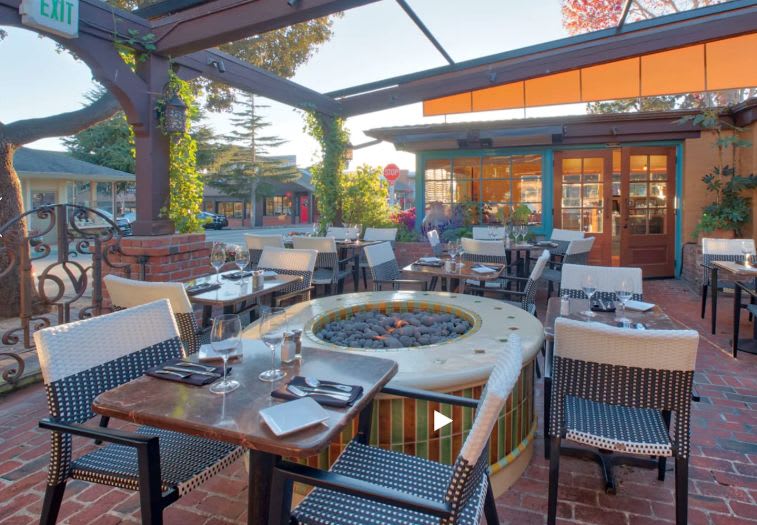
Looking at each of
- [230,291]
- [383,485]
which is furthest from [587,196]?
[383,485]

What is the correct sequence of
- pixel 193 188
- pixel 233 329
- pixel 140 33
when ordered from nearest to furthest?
1. pixel 233 329
2. pixel 140 33
3. pixel 193 188

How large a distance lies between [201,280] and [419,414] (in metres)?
2.44

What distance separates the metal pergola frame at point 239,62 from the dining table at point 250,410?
10.3 feet

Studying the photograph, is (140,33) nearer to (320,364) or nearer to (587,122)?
(320,364)

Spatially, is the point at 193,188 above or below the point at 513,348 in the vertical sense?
above

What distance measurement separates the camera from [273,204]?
114ft

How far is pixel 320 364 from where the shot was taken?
2006 mm

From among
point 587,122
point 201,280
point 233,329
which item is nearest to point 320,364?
point 233,329

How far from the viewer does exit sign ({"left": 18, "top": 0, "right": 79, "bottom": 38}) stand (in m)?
3.28

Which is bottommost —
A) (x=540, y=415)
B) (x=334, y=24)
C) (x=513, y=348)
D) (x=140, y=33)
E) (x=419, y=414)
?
(x=540, y=415)

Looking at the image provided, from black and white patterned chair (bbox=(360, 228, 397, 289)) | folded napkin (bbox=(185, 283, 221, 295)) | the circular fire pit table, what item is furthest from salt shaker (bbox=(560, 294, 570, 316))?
black and white patterned chair (bbox=(360, 228, 397, 289))

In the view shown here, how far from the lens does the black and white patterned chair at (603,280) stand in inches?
138

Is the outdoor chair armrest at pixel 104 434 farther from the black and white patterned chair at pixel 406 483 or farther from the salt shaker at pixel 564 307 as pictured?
the salt shaker at pixel 564 307

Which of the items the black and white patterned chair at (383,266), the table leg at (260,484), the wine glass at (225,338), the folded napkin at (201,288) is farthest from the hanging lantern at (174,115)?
the table leg at (260,484)
